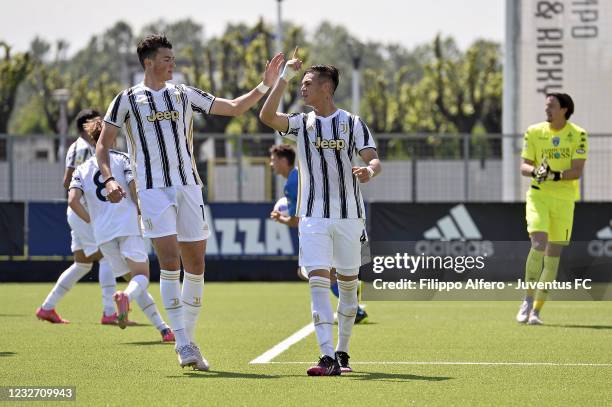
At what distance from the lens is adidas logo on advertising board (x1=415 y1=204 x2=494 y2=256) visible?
23.2 meters

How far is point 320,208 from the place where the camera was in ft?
31.5

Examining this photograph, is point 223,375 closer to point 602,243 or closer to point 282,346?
point 282,346

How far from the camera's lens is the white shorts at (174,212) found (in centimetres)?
961

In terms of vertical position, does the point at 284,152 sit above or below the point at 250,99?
below

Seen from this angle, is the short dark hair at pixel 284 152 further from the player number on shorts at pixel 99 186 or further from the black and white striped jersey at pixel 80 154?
the black and white striped jersey at pixel 80 154

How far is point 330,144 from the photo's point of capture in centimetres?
A: 959

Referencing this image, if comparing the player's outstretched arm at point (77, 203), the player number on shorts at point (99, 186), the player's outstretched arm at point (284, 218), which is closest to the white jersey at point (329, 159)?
the player's outstretched arm at point (284, 218)

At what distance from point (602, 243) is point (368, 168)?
14237 millimetres

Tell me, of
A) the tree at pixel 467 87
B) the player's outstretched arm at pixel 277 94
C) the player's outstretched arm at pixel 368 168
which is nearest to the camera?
the player's outstretched arm at pixel 368 168

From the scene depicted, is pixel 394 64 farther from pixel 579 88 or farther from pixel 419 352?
pixel 419 352

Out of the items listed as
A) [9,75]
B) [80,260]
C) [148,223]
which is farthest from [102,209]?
[9,75]

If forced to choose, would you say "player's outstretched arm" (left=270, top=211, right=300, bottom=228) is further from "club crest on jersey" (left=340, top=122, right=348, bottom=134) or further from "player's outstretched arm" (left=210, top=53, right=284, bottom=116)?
"club crest on jersey" (left=340, top=122, right=348, bottom=134)

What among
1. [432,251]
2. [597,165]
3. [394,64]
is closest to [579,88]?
[597,165]

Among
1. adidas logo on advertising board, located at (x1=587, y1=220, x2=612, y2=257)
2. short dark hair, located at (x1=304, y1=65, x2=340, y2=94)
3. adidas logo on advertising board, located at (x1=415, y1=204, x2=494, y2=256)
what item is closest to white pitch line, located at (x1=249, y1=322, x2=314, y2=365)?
short dark hair, located at (x1=304, y1=65, x2=340, y2=94)
